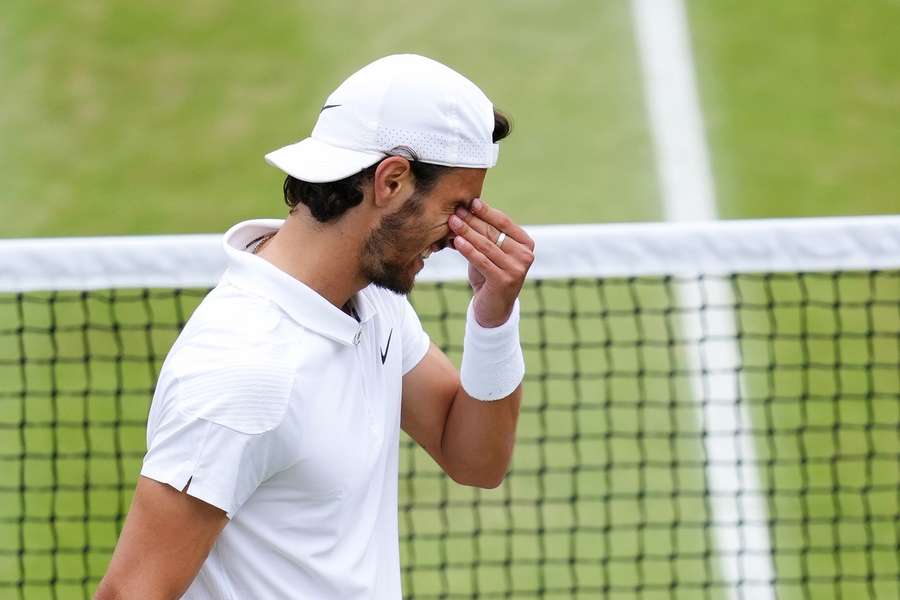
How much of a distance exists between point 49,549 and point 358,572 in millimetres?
3876

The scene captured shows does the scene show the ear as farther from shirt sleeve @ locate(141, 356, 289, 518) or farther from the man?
shirt sleeve @ locate(141, 356, 289, 518)

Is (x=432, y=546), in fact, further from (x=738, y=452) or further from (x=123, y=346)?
(x=123, y=346)

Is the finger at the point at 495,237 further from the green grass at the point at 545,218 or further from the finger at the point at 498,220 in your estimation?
the green grass at the point at 545,218

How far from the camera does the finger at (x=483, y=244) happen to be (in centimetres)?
314

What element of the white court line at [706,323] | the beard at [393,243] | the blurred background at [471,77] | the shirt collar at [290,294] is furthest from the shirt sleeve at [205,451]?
the blurred background at [471,77]

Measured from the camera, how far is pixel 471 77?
33.9ft

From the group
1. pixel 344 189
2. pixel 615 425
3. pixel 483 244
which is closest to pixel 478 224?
pixel 483 244

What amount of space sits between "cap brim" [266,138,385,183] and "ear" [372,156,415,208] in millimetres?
31

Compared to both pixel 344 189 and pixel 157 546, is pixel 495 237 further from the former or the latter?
pixel 157 546

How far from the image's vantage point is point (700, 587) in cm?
632

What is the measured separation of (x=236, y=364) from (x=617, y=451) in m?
4.59

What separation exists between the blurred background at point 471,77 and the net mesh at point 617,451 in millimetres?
1054

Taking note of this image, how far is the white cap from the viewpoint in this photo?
3029 mm

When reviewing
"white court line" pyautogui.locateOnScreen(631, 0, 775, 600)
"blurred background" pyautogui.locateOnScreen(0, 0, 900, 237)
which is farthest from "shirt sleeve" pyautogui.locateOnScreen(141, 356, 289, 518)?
"blurred background" pyautogui.locateOnScreen(0, 0, 900, 237)
